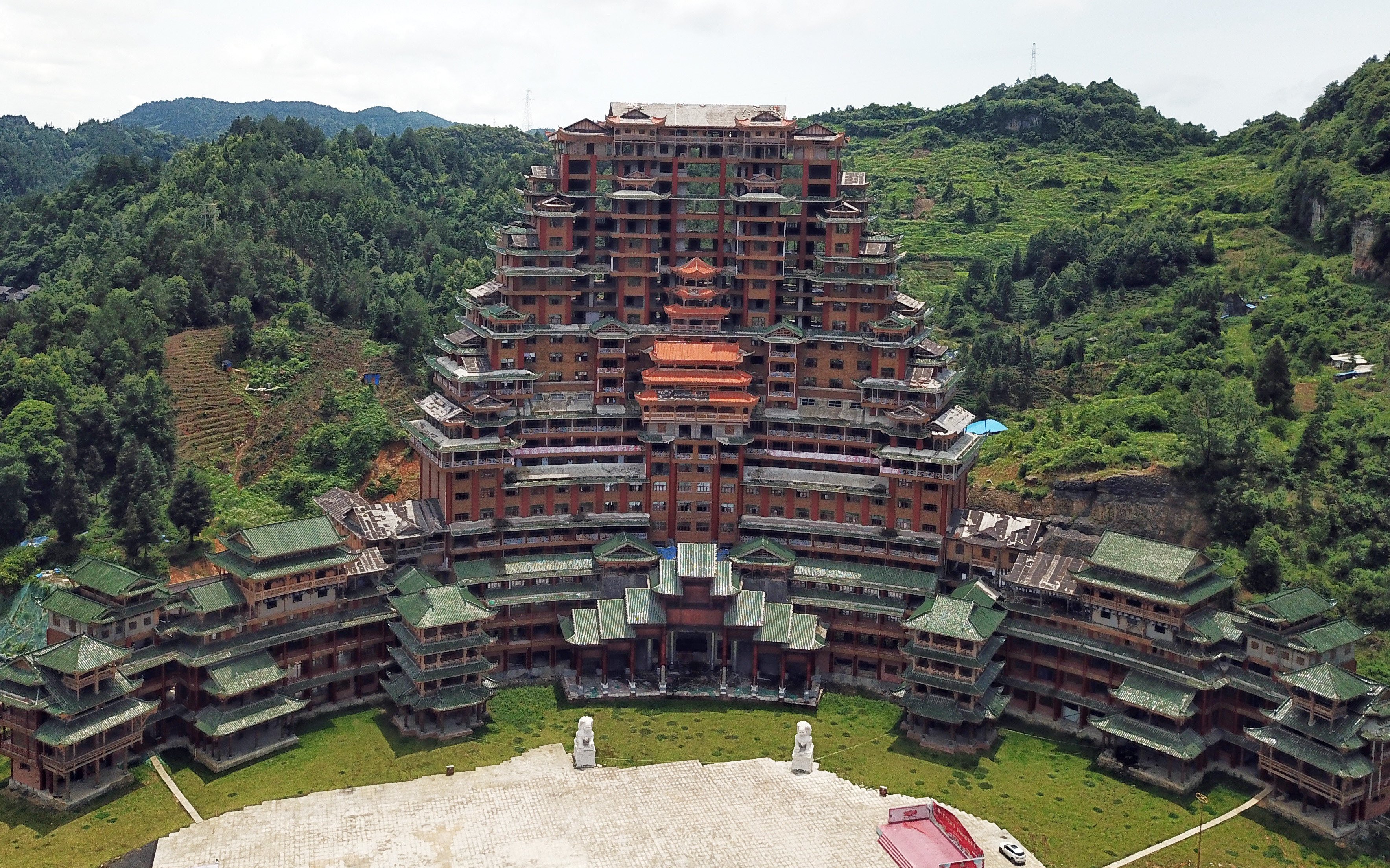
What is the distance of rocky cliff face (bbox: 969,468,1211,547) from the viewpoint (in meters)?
60.4

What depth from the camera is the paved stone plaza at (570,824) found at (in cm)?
4138

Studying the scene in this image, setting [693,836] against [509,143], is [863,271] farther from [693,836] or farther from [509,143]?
[509,143]

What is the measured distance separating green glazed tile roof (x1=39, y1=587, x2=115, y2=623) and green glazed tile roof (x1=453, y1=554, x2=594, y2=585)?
49.2 ft

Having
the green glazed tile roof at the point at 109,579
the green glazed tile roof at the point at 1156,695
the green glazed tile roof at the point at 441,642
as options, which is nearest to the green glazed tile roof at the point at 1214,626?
the green glazed tile roof at the point at 1156,695

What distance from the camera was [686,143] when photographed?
210 feet

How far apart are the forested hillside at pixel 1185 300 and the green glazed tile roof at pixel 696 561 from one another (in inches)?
794

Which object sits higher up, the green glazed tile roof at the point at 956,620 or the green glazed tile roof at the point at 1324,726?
the green glazed tile roof at the point at 956,620

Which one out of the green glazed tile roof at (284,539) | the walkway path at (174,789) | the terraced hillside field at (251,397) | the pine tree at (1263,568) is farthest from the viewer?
Answer: the terraced hillside field at (251,397)

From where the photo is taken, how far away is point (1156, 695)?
4722cm

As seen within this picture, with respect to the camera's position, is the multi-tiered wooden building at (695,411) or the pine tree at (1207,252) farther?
the pine tree at (1207,252)

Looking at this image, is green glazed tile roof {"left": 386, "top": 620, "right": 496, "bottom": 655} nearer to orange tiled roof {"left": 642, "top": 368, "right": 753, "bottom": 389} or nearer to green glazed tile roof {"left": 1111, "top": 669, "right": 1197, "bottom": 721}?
orange tiled roof {"left": 642, "top": 368, "right": 753, "bottom": 389}

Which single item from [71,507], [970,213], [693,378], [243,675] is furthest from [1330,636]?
[970,213]

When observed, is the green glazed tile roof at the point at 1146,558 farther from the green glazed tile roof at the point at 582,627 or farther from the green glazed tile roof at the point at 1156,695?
the green glazed tile roof at the point at 582,627

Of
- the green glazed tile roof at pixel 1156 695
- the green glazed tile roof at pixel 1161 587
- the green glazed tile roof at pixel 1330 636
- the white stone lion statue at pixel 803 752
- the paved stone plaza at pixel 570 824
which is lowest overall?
the paved stone plaza at pixel 570 824
